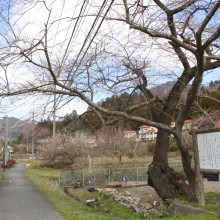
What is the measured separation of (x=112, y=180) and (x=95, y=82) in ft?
40.1

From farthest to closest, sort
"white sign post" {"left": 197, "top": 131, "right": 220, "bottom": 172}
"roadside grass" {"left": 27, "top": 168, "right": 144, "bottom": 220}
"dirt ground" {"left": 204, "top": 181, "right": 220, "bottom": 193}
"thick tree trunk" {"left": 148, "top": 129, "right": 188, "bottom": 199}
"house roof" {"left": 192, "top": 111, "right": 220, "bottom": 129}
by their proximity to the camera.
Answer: "dirt ground" {"left": 204, "top": 181, "right": 220, "bottom": 193}
"house roof" {"left": 192, "top": 111, "right": 220, "bottom": 129}
"thick tree trunk" {"left": 148, "top": 129, "right": 188, "bottom": 199}
"roadside grass" {"left": 27, "top": 168, "right": 144, "bottom": 220}
"white sign post" {"left": 197, "top": 131, "right": 220, "bottom": 172}

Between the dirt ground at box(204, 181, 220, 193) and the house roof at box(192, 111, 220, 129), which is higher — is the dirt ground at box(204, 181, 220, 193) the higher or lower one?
the lower one

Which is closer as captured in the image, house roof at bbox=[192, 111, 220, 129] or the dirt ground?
house roof at bbox=[192, 111, 220, 129]

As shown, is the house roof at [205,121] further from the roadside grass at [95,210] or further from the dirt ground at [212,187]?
the roadside grass at [95,210]

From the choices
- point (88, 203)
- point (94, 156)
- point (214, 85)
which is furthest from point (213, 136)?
point (94, 156)

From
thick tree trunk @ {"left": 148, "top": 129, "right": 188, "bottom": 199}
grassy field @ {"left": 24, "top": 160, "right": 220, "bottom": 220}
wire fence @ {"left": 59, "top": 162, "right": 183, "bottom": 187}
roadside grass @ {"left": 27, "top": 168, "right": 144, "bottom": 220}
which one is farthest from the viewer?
wire fence @ {"left": 59, "top": 162, "right": 183, "bottom": 187}

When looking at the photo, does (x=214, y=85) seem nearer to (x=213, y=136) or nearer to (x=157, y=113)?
(x=157, y=113)

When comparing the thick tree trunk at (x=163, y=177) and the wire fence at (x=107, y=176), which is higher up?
the thick tree trunk at (x=163, y=177)

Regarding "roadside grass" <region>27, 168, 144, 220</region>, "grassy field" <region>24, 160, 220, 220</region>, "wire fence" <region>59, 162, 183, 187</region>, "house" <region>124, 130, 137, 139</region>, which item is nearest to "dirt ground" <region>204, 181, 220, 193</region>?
"grassy field" <region>24, 160, 220, 220</region>

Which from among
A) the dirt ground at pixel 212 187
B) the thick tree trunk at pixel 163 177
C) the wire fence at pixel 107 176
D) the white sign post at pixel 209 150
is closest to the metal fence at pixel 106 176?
the wire fence at pixel 107 176

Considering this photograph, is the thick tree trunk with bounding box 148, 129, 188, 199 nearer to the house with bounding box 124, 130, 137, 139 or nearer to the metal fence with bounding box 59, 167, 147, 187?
the metal fence with bounding box 59, 167, 147, 187

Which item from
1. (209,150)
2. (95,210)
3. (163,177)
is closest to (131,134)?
(95,210)

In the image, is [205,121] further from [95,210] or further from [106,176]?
[106,176]

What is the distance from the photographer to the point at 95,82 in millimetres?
13570
